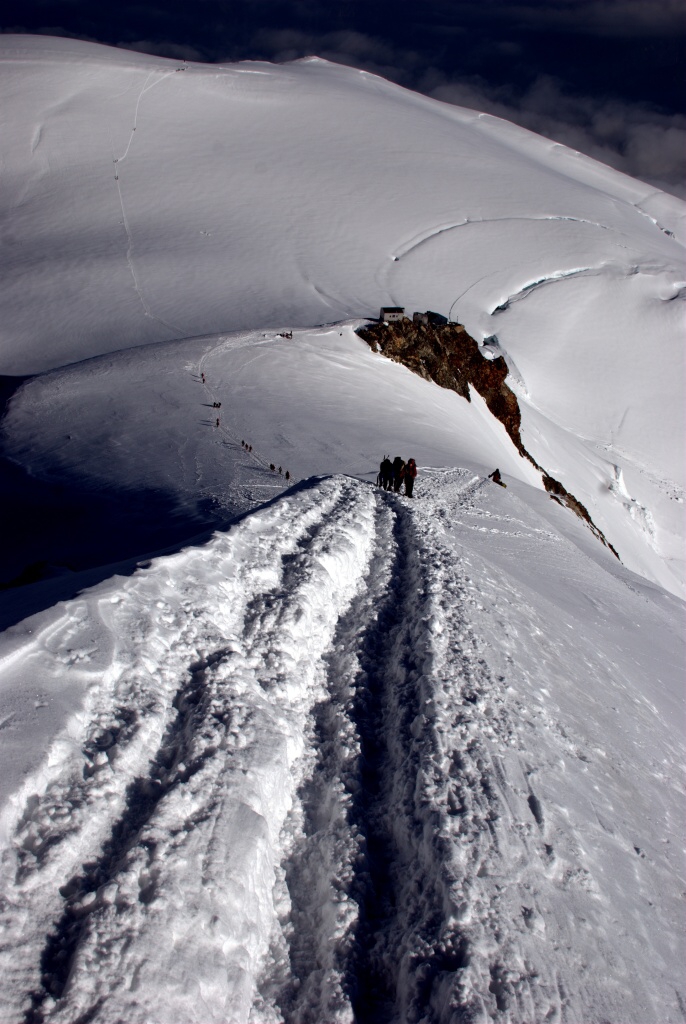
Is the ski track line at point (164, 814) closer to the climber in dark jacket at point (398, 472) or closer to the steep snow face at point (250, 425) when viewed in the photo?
the steep snow face at point (250, 425)

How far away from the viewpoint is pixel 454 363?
116 ft

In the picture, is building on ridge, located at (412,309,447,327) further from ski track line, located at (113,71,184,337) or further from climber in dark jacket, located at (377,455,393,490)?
climber in dark jacket, located at (377,455,393,490)

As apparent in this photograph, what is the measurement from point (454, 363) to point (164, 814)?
109ft

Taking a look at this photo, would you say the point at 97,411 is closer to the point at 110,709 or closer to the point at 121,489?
the point at 121,489

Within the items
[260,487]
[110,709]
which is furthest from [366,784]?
[260,487]

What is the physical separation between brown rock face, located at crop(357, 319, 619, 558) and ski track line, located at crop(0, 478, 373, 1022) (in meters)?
25.3

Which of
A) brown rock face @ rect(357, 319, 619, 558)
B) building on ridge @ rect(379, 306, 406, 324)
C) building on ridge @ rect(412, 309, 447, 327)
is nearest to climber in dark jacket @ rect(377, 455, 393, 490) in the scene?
brown rock face @ rect(357, 319, 619, 558)

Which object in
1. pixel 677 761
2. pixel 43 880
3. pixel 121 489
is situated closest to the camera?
pixel 43 880

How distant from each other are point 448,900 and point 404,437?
16.2 metres

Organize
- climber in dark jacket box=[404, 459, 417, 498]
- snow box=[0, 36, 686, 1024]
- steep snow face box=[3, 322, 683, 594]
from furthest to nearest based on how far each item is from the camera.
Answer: steep snow face box=[3, 322, 683, 594]
climber in dark jacket box=[404, 459, 417, 498]
snow box=[0, 36, 686, 1024]

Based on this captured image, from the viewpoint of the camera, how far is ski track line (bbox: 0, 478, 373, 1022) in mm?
3715

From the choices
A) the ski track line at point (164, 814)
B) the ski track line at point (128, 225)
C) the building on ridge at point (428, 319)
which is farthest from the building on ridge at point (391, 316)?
the ski track line at point (164, 814)

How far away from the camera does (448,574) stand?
910cm

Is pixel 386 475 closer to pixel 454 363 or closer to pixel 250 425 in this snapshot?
pixel 250 425
